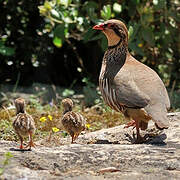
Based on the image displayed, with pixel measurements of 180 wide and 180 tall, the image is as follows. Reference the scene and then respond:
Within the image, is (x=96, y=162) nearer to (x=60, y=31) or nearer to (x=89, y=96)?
(x=89, y=96)

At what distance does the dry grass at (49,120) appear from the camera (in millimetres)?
6447

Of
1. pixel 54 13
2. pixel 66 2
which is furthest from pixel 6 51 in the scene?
pixel 66 2

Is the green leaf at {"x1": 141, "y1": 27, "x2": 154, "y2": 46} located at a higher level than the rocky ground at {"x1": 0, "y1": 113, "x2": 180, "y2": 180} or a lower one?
higher

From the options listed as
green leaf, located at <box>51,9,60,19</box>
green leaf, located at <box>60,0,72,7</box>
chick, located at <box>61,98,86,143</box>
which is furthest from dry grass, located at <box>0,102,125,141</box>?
green leaf, located at <box>60,0,72,7</box>

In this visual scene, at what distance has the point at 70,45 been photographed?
10008 millimetres

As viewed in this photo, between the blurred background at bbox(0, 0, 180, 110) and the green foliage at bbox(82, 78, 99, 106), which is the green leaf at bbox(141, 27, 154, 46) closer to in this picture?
the blurred background at bbox(0, 0, 180, 110)

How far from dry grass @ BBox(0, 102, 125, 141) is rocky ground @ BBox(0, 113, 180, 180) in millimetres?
1154

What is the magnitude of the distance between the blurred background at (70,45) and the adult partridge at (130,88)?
2.18 metres

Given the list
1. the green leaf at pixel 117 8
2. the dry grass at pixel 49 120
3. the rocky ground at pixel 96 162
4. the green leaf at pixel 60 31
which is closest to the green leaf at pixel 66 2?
the green leaf at pixel 60 31

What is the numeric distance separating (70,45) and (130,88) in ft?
15.2

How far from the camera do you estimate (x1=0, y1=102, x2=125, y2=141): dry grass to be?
645 cm

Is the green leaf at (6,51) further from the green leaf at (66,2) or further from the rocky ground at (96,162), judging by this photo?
the rocky ground at (96,162)

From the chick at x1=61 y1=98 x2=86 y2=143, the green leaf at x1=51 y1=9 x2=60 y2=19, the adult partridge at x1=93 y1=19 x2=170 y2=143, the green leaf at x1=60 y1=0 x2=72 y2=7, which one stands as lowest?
the chick at x1=61 y1=98 x2=86 y2=143

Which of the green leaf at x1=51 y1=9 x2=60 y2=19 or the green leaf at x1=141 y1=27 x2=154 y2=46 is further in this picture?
the green leaf at x1=141 y1=27 x2=154 y2=46
